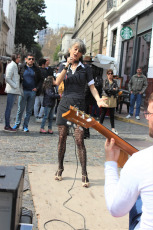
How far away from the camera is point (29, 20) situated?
53531mm

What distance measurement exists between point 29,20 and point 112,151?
5480cm

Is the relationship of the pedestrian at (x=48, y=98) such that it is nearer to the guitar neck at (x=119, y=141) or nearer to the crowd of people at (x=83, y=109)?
the crowd of people at (x=83, y=109)

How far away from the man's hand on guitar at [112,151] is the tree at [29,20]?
175ft

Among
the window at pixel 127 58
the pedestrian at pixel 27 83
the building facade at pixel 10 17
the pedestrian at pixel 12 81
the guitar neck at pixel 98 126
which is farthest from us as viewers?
the building facade at pixel 10 17

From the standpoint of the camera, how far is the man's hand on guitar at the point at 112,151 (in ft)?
6.31

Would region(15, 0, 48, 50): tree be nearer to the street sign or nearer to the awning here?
the street sign

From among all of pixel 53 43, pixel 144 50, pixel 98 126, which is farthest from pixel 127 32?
pixel 53 43

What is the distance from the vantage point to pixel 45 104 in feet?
25.7

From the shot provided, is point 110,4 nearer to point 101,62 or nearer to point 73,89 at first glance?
point 101,62

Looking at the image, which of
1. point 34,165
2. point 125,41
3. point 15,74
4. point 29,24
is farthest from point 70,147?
point 29,24

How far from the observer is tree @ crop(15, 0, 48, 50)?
53125mm

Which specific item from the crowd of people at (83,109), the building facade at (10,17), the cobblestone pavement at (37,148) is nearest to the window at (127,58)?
the crowd of people at (83,109)

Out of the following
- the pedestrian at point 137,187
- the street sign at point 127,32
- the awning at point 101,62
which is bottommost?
the pedestrian at point 137,187

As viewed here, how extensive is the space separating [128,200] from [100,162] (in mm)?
3970
